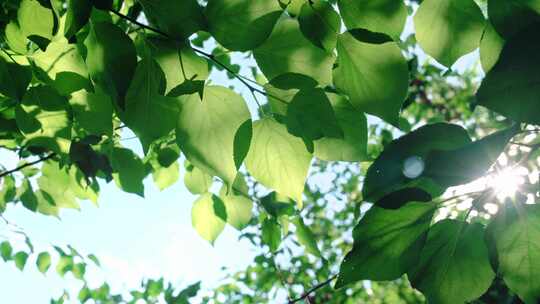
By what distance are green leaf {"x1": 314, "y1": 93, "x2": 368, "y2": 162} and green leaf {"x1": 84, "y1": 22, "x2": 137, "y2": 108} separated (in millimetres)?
274

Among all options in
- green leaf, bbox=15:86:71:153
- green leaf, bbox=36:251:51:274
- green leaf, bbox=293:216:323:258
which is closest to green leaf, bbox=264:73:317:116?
green leaf, bbox=15:86:71:153

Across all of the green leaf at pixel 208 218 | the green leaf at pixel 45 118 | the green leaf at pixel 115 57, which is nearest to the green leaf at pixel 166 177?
the green leaf at pixel 208 218

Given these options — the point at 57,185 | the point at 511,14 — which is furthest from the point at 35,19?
the point at 57,185

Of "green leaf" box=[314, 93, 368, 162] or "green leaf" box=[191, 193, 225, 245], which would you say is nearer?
"green leaf" box=[314, 93, 368, 162]

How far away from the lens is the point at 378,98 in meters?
0.55

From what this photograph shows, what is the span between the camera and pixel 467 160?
417mm

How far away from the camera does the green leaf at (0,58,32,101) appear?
0.63 meters

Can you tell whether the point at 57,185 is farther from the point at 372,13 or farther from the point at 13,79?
the point at 372,13

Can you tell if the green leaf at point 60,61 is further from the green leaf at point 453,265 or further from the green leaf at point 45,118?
the green leaf at point 453,265

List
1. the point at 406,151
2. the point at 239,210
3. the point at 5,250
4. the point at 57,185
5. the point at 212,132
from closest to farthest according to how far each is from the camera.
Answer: the point at 406,151
the point at 212,132
the point at 239,210
the point at 57,185
the point at 5,250

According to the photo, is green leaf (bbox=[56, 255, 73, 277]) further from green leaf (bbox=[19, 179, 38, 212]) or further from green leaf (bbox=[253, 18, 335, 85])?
green leaf (bbox=[253, 18, 335, 85])

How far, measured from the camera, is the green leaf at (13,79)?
0.63m

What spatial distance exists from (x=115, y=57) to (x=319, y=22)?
24 centimetres

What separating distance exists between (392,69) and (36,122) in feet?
2.01
